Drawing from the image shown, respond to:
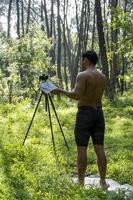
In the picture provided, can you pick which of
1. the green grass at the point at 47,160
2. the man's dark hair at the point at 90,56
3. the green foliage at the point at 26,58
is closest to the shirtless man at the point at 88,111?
the man's dark hair at the point at 90,56

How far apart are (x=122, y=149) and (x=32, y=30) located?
14.8 meters

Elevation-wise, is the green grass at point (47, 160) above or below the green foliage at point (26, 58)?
below

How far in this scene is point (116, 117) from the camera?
1767 cm

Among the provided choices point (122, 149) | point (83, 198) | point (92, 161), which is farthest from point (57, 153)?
point (83, 198)

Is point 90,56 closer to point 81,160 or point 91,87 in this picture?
point 91,87

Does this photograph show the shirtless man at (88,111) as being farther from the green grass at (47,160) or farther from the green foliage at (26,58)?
the green foliage at (26,58)

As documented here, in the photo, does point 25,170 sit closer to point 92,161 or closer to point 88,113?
point 88,113

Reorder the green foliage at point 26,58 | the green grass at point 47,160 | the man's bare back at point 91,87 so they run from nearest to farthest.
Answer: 1. the green grass at point 47,160
2. the man's bare back at point 91,87
3. the green foliage at point 26,58

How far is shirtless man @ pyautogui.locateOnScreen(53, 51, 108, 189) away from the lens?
7664 mm

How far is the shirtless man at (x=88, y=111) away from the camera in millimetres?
7664

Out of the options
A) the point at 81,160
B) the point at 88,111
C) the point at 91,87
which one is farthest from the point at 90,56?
the point at 81,160

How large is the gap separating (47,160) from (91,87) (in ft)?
8.40

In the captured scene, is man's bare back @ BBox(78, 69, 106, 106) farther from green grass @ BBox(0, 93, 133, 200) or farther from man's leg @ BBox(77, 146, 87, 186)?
green grass @ BBox(0, 93, 133, 200)

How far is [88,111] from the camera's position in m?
7.71
